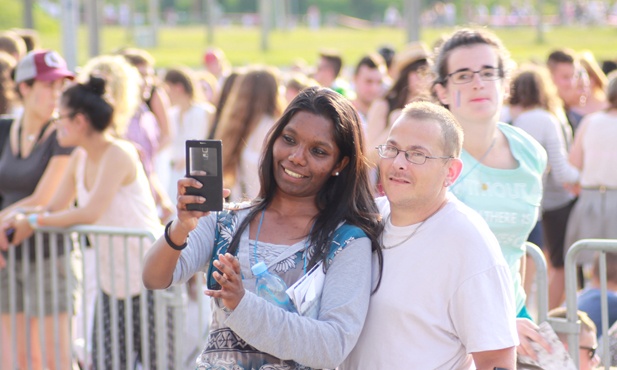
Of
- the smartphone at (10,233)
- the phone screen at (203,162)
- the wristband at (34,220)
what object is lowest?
the smartphone at (10,233)

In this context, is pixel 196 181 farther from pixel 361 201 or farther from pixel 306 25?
pixel 306 25

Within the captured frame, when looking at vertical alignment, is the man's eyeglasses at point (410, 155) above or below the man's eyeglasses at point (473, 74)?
below

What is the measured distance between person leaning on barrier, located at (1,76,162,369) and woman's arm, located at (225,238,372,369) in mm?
2704

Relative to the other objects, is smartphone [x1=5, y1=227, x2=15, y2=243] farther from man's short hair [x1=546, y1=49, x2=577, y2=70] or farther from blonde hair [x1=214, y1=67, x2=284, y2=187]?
man's short hair [x1=546, y1=49, x2=577, y2=70]

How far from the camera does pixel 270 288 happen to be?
2990 millimetres

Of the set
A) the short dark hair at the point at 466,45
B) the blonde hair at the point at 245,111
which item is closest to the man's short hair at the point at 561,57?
the blonde hair at the point at 245,111

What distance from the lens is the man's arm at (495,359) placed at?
290 centimetres

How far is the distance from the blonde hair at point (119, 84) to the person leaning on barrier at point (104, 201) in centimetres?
12

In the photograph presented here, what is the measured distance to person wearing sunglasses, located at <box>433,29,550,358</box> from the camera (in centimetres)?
371

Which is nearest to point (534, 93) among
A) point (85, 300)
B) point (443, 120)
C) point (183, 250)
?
point (85, 300)

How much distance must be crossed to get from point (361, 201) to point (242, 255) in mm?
458

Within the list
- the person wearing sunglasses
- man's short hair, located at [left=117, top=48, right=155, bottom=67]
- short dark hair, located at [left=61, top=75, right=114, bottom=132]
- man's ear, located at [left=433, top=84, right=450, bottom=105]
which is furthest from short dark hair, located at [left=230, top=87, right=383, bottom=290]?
man's short hair, located at [left=117, top=48, right=155, bottom=67]

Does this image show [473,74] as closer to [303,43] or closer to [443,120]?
[443,120]

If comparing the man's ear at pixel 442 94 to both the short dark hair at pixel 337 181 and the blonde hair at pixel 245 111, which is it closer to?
the short dark hair at pixel 337 181
